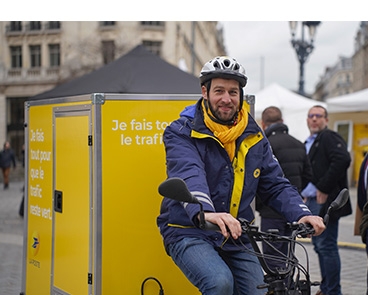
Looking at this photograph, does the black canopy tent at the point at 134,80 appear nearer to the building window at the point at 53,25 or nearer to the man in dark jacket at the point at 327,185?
the man in dark jacket at the point at 327,185

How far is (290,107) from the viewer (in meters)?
18.4

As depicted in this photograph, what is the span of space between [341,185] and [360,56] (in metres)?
118

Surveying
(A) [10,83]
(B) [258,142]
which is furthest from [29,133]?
(A) [10,83]

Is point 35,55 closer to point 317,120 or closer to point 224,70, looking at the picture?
point 317,120

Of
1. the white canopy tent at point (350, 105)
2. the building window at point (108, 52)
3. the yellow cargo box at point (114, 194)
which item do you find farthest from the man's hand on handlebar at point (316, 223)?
the building window at point (108, 52)

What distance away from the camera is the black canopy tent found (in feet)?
22.6

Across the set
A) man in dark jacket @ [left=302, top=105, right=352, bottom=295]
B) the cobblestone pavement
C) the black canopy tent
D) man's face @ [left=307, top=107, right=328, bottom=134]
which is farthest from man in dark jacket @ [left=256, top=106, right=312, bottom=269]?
the cobblestone pavement

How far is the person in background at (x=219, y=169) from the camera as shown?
3271 millimetres

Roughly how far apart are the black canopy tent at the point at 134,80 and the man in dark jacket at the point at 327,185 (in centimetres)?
138

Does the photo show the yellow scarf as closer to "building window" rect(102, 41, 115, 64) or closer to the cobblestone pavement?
the cobblestone pavement

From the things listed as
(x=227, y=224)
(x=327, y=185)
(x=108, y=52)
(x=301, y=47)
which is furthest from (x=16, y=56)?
(x=227, y=224)

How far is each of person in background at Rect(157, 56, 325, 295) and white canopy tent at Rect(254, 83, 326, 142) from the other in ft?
48.0

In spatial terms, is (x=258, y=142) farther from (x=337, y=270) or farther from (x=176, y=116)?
(x=337, y=270)

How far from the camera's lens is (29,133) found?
5.45 metres
